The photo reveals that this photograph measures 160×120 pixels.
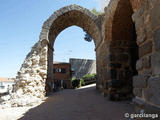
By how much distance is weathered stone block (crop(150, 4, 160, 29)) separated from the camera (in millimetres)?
Result: 1638

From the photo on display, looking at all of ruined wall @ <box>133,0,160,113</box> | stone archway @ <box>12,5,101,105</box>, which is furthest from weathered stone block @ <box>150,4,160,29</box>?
stone archway @ <box>12,5,101,105</box>

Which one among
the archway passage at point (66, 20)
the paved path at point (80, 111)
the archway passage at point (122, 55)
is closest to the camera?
the paved path at point (80, 111)

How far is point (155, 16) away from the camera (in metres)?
1.70

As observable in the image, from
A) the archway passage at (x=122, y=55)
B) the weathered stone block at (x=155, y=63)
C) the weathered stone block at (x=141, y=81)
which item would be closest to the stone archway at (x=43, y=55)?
the archway passage at (x=122, y=55)

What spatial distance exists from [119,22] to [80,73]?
56.9 feet

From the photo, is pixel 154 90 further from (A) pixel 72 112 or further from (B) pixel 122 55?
(B) pixel 122 55

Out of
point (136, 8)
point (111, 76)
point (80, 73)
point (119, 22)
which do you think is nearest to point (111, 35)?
point (119, 22)

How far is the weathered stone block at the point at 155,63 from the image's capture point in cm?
159

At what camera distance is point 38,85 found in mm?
5941

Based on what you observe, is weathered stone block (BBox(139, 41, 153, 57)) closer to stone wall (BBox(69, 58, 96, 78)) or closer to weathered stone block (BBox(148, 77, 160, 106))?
weathered stone block (BBox(148, 77, 160, 106))

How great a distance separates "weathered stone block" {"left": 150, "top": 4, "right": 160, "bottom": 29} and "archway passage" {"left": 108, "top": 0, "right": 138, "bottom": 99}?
10.1 ft

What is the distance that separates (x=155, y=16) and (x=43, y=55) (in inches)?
230

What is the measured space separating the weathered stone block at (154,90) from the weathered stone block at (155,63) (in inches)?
3.8

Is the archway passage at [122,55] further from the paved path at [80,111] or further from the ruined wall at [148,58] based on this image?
the ruined wall at [148,58]
